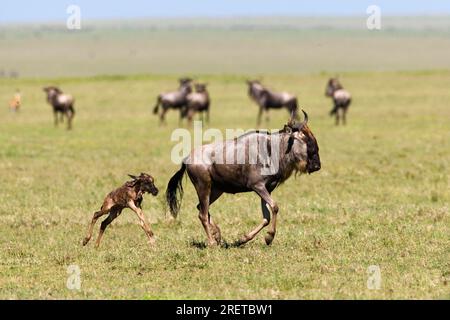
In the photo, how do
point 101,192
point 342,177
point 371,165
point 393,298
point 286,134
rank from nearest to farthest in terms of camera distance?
point 393,298 → point 286,134 → point 101,192 → point 342,177 → point 371,165

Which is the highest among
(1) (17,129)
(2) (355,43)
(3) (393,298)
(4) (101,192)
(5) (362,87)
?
(2) (355,43)

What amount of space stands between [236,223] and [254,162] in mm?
2879

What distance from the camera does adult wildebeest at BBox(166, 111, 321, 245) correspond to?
43.1 feet

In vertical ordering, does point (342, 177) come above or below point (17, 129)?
below

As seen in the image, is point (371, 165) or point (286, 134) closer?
point (286, 134)

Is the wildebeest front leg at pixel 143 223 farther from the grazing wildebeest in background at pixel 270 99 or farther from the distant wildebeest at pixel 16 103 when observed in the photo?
the distant wildebeest at pixel 16 103

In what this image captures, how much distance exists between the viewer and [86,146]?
30062 mm

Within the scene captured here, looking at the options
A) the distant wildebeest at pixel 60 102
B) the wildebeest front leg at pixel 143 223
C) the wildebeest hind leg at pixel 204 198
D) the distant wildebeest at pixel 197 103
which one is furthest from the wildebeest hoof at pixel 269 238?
the distant wildebeest at pixel 197 103

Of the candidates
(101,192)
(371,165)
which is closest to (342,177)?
(371,165)

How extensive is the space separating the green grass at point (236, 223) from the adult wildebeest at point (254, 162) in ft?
2.64

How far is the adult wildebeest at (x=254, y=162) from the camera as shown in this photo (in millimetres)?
13133

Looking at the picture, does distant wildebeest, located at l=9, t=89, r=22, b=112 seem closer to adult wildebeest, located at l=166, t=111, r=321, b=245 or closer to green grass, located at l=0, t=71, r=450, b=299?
green grass, located at l=0, t=71, r=450, b=299

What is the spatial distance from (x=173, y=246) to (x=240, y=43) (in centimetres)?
13982

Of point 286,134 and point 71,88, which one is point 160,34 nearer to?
point 71,88
